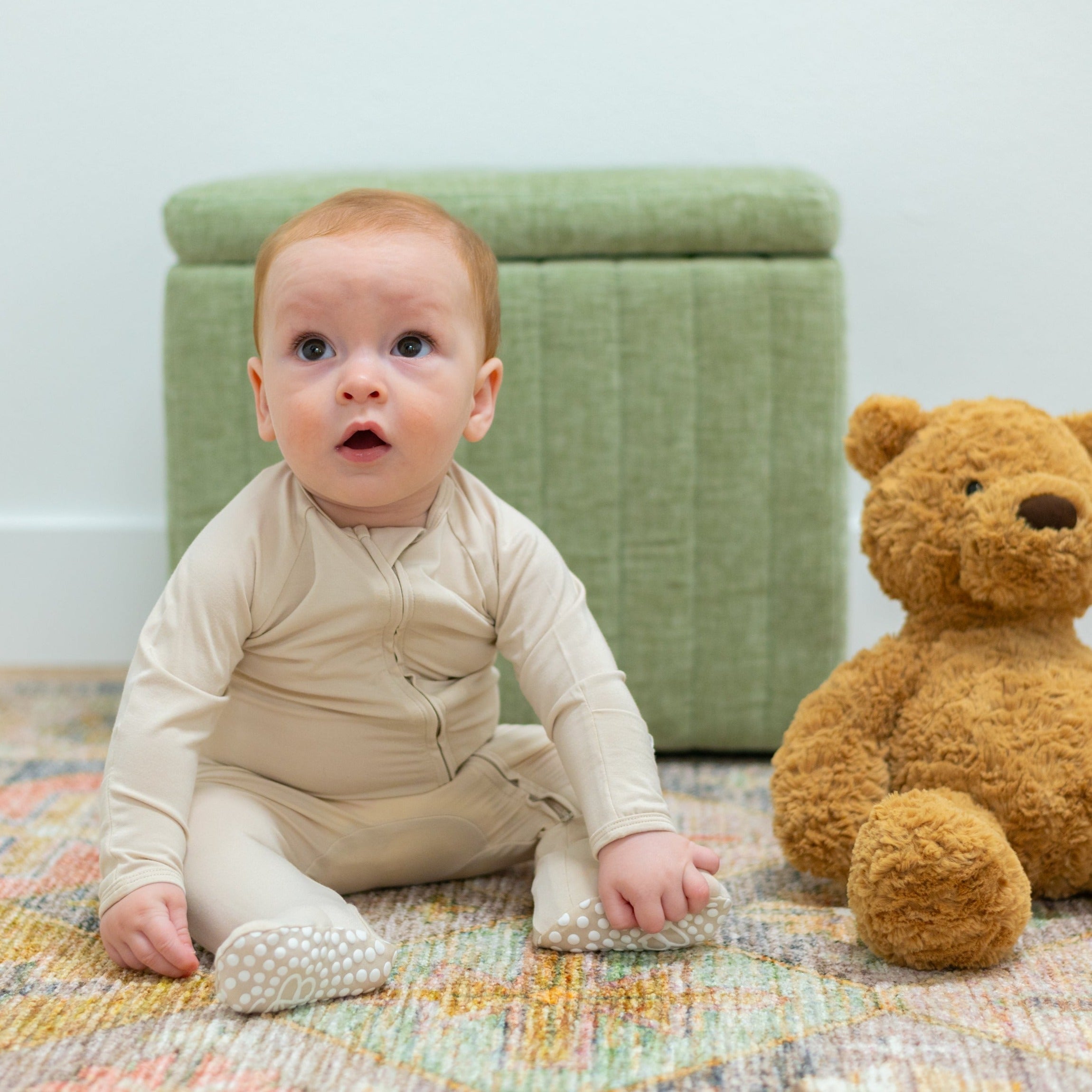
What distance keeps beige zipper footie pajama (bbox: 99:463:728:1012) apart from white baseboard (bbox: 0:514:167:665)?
73 cm

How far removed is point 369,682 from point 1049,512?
17.5 inches

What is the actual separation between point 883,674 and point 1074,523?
16 cm

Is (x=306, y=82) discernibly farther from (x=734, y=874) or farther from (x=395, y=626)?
(x=734, y=874)

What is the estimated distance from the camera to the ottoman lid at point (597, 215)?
1.07m

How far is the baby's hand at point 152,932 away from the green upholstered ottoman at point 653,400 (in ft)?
1.57

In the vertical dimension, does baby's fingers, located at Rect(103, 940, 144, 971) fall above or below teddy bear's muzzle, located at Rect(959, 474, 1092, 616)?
below

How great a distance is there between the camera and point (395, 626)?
0.77m

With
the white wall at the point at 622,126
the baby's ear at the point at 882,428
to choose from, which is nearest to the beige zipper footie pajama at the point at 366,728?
the baby's ear at the point at 882,428

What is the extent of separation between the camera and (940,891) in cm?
64

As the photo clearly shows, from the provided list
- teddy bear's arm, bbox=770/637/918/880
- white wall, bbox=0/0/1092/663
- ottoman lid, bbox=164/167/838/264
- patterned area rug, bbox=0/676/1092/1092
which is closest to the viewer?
patterned area rug, bbox=0/676/1092/1092

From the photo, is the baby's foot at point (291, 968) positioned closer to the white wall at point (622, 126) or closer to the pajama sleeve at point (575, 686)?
the pajama sleeve at point (575, 686)

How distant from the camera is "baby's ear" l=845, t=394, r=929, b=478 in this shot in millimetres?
847

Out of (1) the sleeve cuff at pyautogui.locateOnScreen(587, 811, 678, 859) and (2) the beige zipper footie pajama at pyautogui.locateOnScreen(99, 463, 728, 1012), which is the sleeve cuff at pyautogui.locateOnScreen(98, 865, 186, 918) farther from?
(1) the sleeve cuff at pyautogui.locateOnScreen(587, 811, 678, 859)

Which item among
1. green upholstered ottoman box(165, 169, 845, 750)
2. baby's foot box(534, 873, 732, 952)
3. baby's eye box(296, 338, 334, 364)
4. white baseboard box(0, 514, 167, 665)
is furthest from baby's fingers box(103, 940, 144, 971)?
white baseboard box(0, 514, 167, 665)
